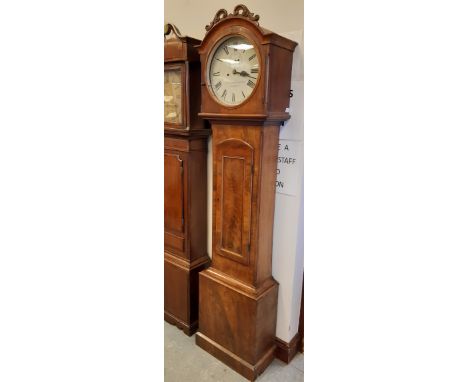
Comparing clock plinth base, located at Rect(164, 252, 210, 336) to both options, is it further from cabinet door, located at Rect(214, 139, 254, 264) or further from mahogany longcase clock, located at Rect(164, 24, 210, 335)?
cabinet door, located at Rect(214, 139, 254, 264)

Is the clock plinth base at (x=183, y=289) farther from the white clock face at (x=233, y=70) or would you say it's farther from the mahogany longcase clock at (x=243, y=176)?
the white clock face at (x=233, y=70)

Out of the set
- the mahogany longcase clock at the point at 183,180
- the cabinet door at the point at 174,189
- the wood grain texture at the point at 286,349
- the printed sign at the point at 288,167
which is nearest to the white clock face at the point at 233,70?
the mahogany longcase clock at the point at 183,180

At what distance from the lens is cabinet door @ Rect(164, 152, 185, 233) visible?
190 cm

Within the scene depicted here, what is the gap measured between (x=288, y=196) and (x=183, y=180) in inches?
22.8

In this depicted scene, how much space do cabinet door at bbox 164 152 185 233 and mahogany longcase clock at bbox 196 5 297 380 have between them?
0.27 m

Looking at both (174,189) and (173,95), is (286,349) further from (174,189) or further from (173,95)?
(173,95)

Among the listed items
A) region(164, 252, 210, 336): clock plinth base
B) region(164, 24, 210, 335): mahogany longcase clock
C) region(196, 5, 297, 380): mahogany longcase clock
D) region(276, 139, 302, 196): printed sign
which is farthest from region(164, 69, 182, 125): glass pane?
region(164, 252, 210, 336): clock plinth base

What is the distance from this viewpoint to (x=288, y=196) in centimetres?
166

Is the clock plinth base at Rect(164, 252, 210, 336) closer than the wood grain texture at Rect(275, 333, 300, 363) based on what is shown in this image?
No

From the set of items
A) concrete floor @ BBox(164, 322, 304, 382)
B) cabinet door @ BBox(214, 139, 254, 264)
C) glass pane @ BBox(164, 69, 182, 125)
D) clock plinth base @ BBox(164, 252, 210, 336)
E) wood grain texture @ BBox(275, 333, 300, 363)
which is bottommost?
concrete floor @ BBox(164, 322, 304, 382)
